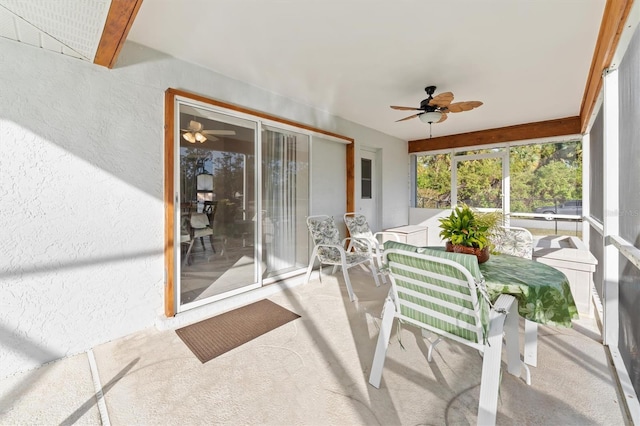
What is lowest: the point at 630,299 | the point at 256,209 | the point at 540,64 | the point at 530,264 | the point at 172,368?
the point at 172,368

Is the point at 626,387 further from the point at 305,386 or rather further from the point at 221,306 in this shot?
the point at 221,306

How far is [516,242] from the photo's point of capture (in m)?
2.95

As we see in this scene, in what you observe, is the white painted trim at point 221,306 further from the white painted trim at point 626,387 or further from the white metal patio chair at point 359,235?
the white painted trim at point 626,387

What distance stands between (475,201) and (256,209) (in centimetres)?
466

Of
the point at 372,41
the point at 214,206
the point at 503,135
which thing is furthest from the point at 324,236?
the point at 503,135

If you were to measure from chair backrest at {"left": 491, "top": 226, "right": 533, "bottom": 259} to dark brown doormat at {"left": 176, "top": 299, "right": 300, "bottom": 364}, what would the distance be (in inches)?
92.4

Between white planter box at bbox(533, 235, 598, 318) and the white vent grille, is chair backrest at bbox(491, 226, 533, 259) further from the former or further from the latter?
the white vent grille

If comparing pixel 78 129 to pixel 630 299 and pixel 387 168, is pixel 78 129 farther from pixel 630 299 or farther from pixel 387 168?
pixel 387 168

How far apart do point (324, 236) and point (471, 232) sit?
207cm

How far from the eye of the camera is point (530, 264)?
1.97 m

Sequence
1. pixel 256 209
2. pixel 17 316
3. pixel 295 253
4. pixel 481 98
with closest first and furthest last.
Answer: pixel 17 316
pixel 256 209
pixel 481 98
pixel 295 253

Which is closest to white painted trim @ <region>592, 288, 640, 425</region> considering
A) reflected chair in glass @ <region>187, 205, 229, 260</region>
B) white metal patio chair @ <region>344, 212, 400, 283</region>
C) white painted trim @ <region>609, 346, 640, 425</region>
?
white painted trim @ <region>609, 346, 640, 425</region>

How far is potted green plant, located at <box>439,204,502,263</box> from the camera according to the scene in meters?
1.99

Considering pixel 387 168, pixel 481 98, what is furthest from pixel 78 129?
pixel 387 168
